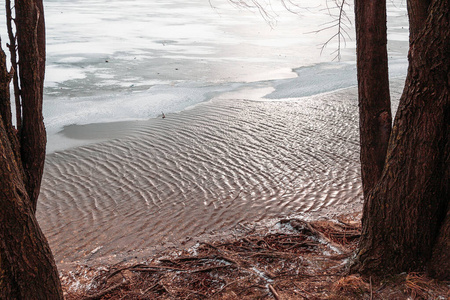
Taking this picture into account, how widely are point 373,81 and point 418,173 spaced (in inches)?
31.8

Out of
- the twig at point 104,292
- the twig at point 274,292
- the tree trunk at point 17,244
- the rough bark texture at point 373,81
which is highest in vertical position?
the rough bark texture at point 373,81

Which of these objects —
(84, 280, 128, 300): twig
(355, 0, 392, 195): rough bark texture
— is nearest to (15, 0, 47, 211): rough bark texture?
(84, 280, 128, 300): twig

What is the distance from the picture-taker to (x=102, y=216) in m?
5.61

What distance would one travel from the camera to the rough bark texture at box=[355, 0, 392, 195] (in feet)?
10.6

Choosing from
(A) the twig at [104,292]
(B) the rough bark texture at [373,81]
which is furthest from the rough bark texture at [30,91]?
(B) the rough bark texture at [373,81]

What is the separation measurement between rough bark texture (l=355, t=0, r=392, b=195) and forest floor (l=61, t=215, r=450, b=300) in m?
0.84

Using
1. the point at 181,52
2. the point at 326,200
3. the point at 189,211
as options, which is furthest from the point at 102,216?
the point at 181,52

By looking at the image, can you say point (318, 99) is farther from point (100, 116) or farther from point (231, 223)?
point (231, 223)

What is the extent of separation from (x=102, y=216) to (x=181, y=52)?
10066mm

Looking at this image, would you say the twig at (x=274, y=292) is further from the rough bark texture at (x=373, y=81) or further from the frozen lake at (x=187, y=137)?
the frozen lake at (x=187, y=137)

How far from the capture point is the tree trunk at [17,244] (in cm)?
243

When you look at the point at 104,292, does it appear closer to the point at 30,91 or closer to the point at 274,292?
the point at 274,292

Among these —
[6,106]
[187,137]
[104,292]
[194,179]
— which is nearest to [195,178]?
[194,179]

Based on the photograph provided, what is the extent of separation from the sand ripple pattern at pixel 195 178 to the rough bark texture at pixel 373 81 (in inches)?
90.9
